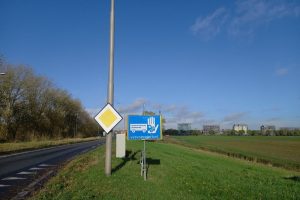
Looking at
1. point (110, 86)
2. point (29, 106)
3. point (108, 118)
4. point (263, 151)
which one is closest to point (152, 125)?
point (108, 118)

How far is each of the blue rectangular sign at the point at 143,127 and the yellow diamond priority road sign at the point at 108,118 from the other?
0.75 m

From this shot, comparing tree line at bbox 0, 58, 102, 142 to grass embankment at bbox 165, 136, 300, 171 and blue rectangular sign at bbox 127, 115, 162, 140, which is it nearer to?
grass embankment at bbox 165, 136, 300, 171

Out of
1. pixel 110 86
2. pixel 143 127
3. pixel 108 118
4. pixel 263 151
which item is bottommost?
pixel 263 151

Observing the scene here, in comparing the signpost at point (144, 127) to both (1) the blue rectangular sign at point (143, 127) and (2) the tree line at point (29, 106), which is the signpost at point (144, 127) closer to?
(1) the blue rectangular sign at point (143, 127)

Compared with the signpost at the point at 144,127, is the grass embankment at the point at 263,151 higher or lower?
lower

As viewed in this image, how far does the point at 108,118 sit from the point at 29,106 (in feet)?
174

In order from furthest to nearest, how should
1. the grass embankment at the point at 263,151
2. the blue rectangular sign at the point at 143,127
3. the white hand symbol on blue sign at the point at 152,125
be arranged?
the grass embankment at the point at 263,151 < the white hand symbol on blue sign at the point at 152,125 < the blue rectangular sign at the point at 143,127

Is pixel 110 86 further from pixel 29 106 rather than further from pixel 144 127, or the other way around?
pixel 29 106

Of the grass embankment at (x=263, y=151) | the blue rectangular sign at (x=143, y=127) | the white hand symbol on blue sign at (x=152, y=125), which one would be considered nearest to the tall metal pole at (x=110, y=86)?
the blue rectangular sign at (x=143, y=127)

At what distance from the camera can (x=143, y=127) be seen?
44.2 feet

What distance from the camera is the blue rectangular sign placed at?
13.4 m

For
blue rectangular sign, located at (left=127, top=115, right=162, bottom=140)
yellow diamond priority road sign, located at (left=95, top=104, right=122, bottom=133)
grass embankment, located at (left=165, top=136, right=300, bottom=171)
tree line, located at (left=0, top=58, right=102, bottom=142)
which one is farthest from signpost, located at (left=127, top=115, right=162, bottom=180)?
A: tree line, located at (left=0, top=58, right=102, bottom=142)

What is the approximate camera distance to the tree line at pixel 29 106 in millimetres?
54125

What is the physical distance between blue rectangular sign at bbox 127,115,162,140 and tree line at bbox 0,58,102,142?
42123mm
